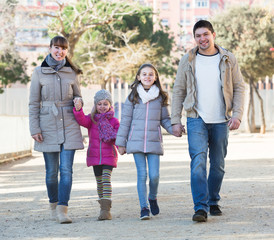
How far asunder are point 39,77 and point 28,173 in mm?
6466

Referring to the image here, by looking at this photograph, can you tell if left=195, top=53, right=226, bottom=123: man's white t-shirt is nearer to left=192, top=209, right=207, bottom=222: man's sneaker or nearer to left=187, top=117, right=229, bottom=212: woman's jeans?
left=187, top=117, right=229, bottom=212: woman's jeans

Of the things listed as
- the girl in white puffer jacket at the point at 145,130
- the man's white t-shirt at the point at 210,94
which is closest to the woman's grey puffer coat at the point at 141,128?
the girl in white puffer jacket at the point at 145,130

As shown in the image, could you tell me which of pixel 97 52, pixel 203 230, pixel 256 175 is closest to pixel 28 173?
pixel 256 175

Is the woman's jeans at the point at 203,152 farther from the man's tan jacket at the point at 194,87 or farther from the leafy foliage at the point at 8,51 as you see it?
the leafy foliage at the point at 8,51

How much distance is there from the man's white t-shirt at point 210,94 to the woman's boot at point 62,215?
5.26ft

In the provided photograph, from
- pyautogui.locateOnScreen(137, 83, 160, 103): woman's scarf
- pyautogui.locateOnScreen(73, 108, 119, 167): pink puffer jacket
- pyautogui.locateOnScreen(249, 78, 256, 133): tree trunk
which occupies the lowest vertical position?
pyautogui.locateOnScreen(249, 78, 256, 133): tree trunk

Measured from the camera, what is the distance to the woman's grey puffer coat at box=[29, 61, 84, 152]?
7.01m

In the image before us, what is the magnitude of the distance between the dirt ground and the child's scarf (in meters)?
0.80

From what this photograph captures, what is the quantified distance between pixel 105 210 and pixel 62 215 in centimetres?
43

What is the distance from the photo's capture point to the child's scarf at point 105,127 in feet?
23.6

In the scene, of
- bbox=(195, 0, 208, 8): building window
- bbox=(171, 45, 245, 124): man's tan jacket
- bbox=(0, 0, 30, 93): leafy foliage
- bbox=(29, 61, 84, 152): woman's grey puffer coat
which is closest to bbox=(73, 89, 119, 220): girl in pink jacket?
bbox=(29, 61, 84, 152): woman's grey puffer coat

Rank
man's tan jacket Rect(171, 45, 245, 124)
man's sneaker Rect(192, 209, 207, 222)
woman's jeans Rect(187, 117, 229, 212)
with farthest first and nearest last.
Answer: man's tan jacket Rect(171, 45, 245, 124) → woman's jeans Rect(187, 117, 229, 212) → man's sneaker Rect(192, 209, 207, 222)

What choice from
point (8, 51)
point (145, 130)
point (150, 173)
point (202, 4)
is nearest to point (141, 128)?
point (145, 130)

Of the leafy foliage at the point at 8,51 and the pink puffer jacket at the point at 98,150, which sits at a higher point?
the leafy foliage at the point at 8,51
